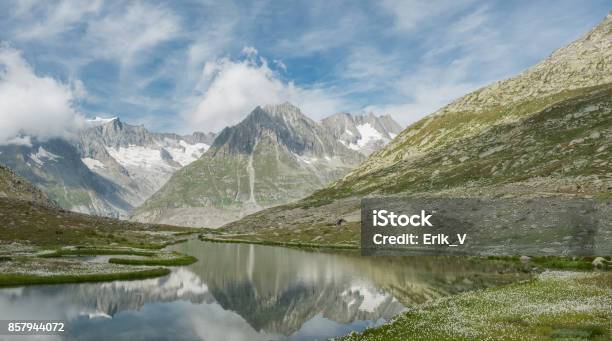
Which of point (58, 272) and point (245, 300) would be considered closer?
point (245, 300)

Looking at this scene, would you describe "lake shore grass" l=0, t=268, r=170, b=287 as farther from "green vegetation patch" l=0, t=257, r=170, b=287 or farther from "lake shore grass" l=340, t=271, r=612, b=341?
"lake shore grass" l=340, t=271, r=612, b=341

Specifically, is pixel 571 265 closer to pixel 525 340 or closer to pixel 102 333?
pixel 525 340

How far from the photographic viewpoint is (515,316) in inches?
1312

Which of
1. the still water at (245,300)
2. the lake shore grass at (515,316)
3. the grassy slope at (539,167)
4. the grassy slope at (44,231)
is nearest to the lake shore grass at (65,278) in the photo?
the still water at (245,300)

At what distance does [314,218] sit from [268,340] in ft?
535

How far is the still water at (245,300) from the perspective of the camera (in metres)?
39.3

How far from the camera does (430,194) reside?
17100 centimetres

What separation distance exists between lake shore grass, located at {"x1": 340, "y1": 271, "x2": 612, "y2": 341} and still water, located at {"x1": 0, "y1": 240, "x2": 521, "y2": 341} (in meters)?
6.26

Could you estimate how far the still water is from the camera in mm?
39344

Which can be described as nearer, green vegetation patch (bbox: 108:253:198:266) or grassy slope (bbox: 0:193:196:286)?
grassy slope (bbox: 0:193:196:286)

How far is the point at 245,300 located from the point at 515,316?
2985 centimetres

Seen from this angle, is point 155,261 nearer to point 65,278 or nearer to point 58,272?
point 58,272

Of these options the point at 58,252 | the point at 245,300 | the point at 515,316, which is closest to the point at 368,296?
the point at 245,300

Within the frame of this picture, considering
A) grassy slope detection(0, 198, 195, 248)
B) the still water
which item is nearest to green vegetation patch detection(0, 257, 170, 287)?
the still water
